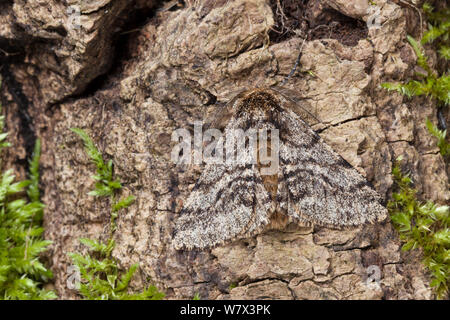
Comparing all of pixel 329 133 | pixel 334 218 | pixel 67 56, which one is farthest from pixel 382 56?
pixel 67 56

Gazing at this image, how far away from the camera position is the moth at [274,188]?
7.20ft

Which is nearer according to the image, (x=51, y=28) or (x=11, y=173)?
(x=51, y=28)

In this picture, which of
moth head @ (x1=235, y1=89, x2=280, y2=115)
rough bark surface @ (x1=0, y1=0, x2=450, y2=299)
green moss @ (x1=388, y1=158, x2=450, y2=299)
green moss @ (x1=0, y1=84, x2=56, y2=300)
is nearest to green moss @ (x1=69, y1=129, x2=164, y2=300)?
rough bark surface @ (x1=0, y1=0, x2=450, y2=299)

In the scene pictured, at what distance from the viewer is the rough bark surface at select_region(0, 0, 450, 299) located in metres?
2.29

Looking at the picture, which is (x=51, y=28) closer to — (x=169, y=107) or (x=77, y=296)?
(x=169, y=107)

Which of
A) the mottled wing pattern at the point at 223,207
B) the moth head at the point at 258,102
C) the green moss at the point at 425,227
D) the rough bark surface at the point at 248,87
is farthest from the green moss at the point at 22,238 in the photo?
the green moss at the point at 425,227

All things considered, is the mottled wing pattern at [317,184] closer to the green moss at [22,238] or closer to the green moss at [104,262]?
the green moss at [104,262]

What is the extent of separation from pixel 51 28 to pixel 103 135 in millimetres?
737

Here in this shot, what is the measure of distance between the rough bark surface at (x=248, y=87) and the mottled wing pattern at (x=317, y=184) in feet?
0.39

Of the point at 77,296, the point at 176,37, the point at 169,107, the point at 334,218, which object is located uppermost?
the point at 176,37

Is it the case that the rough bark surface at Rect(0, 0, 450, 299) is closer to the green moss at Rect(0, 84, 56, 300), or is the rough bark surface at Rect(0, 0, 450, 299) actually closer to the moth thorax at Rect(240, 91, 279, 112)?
the moth thorax at Rect(240, 91, 279, 112)

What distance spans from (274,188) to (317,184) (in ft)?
0.80

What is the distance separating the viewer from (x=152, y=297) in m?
2.38

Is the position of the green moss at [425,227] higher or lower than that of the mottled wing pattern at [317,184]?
lower
